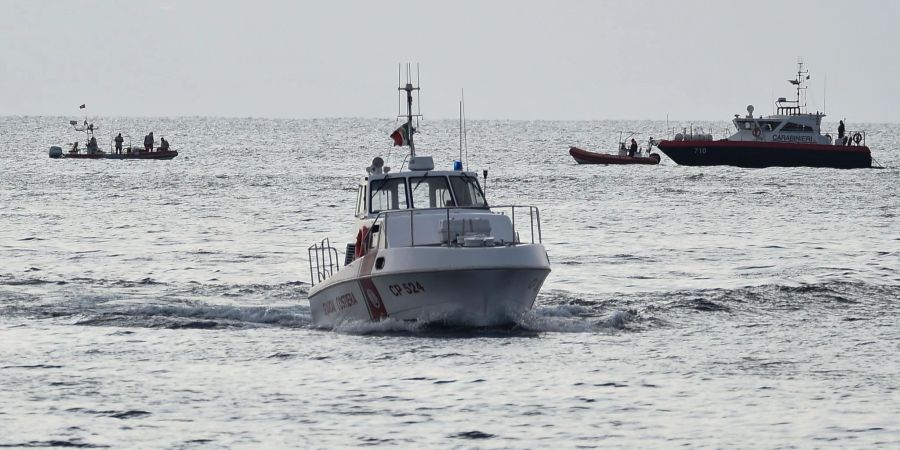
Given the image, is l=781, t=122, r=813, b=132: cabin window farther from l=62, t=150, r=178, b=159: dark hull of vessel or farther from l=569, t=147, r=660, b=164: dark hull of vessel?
l=62, t=150, r=178, b=159: dark hull of vessel

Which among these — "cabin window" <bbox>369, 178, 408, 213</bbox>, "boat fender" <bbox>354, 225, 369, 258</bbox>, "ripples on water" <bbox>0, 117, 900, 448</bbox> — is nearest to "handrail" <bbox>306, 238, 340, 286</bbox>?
"boat fender" <bbox>354, 225, 369, 258</bbox>

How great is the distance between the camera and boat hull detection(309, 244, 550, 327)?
68.8ft

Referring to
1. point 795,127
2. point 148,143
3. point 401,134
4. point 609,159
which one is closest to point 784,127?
point 795,127

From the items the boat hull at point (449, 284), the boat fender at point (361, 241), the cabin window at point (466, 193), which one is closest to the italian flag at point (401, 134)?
the cabin window at point (466, 193)

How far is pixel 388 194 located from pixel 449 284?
10.8 ft

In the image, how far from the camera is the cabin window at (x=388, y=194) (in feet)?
78.2

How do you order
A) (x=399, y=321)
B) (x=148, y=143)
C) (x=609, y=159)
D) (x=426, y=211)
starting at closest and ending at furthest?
(x=399, y=321), (x=426, y=211), (x=609, y=159), (x=148, y=143)

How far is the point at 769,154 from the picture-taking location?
255 ft

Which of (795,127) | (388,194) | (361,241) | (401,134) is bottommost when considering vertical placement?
(361,241)

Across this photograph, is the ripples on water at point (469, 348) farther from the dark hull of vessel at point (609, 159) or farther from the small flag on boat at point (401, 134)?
the dark hull of vessel at point (609, 159)

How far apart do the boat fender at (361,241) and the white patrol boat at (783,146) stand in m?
55.6

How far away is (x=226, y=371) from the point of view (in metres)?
19.8

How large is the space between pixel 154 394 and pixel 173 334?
202 inches

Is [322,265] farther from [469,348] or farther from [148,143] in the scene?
[148,143]
